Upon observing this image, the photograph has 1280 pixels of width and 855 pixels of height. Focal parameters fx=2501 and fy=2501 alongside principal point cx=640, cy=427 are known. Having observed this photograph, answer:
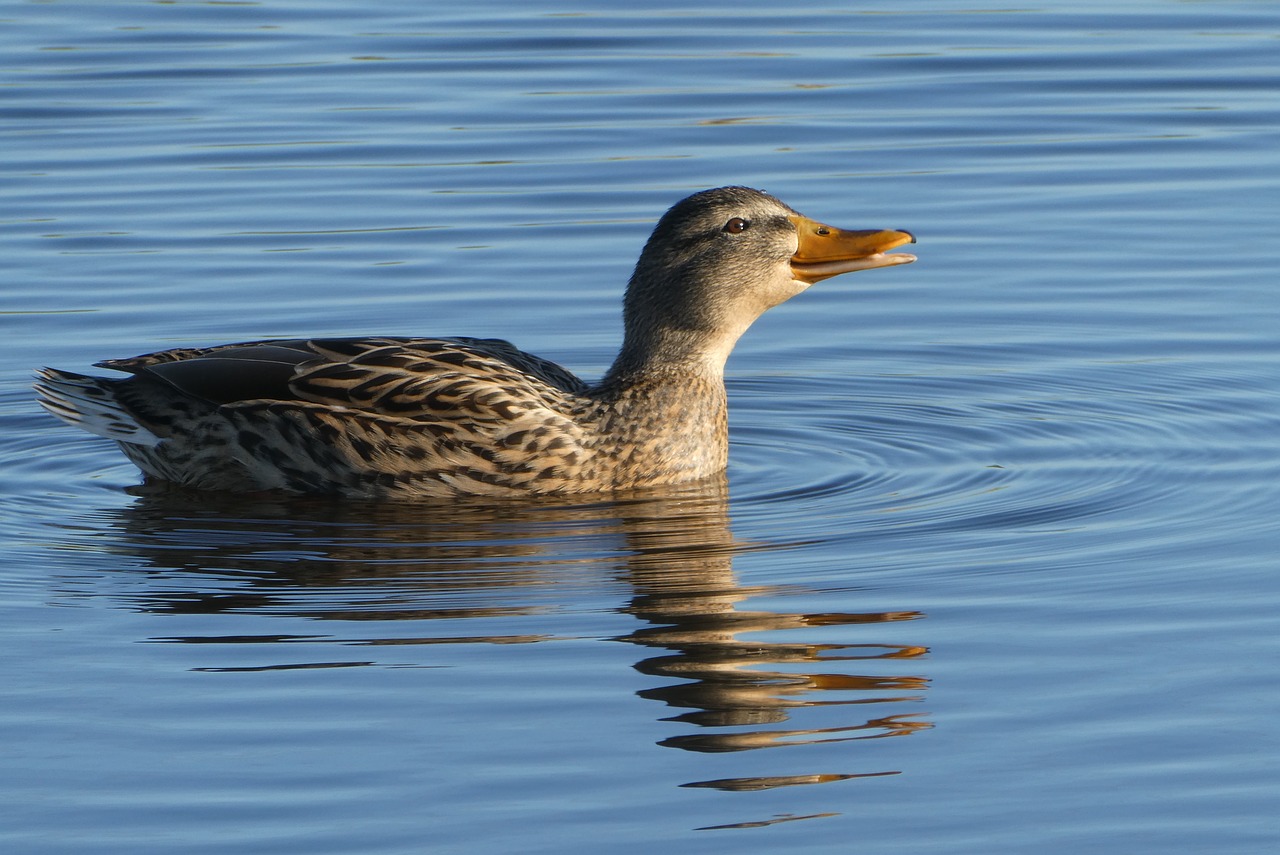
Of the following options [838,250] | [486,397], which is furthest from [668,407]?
[838,250]

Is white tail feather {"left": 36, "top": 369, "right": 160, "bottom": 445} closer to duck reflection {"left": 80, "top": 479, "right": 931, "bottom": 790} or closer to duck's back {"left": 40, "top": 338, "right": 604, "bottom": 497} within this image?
duck's back {"left": 40, "top": 338, "right": 604, "bottom": 497}

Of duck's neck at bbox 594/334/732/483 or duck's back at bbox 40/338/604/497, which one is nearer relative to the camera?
duck's back at bbox 40/338/604/497

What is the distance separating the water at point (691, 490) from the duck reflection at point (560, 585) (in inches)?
1.1

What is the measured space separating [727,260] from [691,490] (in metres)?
1.05

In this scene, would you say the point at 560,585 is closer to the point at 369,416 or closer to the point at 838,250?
the point at 369,416

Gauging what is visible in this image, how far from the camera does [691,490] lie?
10.8m

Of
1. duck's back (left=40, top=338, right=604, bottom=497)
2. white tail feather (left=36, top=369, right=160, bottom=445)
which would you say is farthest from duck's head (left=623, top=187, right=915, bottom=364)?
white tail feather (left=36, top=369, right=160, bottom=445)

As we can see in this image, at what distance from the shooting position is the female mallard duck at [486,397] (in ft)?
35.0

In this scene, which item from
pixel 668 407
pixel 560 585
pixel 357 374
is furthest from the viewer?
pixel 668 407

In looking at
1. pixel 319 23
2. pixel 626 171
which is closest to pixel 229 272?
pixel 626 171

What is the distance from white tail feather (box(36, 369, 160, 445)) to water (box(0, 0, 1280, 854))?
271 millimetres

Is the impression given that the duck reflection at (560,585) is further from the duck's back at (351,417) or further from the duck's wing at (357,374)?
the duck's wing at (357,374)

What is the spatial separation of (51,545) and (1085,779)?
4.60 metres

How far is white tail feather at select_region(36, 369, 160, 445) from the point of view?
11.1 meters
